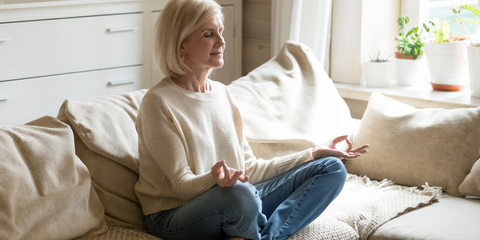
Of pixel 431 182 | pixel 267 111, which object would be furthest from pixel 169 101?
pixel 431 182

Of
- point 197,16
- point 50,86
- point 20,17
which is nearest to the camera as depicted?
point 197,16

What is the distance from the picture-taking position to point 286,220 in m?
1.47

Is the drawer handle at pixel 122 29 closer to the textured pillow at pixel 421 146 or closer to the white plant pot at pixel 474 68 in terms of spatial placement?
the textured pillow at pixel 421 146

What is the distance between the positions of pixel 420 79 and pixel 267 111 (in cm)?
112

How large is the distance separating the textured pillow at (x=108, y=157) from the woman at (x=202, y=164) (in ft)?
0.19

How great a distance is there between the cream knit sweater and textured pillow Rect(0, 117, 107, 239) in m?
0.17

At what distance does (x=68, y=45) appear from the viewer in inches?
93.1

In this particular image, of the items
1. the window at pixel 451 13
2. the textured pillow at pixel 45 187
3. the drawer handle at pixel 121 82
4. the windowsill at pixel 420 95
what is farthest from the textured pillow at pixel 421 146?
the drawer handle at pixel 121 82

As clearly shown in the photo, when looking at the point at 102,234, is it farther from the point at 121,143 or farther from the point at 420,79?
the point at 420,79

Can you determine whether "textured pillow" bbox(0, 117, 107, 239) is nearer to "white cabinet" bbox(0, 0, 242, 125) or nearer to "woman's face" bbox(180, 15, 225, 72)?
"woman's face" bbox(180, 15, 225, 72)

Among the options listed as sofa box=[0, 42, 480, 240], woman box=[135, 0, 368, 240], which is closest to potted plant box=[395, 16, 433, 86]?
sofa box=[0, 42, 480, 240]

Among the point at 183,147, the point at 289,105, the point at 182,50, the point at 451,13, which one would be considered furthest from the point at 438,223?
the point at 451,13

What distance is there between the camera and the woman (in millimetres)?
1358

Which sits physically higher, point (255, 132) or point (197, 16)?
point (197, 16)
